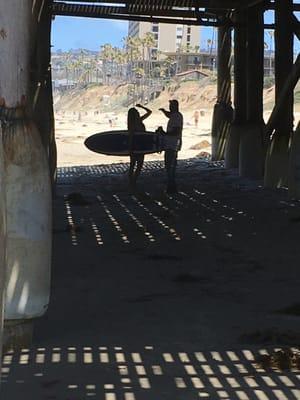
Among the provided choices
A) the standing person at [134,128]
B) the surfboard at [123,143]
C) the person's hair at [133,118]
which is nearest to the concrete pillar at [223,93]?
the surfboard at [123,143]

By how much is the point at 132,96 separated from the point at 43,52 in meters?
95.6

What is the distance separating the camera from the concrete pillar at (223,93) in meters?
23.1

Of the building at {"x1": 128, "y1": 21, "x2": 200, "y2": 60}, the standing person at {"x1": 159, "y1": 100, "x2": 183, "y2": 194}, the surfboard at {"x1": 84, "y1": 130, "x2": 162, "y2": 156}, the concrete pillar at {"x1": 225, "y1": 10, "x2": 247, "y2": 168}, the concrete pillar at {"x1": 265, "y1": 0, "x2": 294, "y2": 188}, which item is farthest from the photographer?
the building at {"x1": 128, "y1": 21, "x2": 200, "y2": 60}

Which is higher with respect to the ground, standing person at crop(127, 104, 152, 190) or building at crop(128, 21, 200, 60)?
building at crop(128, 21, 200, 60)

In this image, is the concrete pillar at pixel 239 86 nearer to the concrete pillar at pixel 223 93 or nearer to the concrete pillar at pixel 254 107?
the concrete pillar at pixel 254 107

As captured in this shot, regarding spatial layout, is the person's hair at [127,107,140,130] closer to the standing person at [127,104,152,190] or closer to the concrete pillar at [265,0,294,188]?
the standing person at [127,104,152,190]

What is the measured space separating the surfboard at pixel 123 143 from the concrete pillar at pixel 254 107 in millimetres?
3023

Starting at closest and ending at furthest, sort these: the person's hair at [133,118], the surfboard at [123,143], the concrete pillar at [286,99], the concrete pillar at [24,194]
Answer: the concrete pillar at [24,194], the person's hair at [133,118], the surfboard at [123,143], the concrete pillar at [286,99]

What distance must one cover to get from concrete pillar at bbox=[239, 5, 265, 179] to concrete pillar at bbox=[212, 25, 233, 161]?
463 cm

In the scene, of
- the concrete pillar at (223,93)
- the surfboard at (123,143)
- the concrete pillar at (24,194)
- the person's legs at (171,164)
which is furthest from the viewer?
the concrete pillar at (223,93)

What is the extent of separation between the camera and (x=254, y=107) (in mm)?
18312

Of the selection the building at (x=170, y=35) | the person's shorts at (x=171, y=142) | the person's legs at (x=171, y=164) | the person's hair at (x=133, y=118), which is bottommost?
the person's legs at (x=171, y=164)

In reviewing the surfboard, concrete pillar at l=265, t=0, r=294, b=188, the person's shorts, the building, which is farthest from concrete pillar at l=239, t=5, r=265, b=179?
the building

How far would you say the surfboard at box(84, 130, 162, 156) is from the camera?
50.5ft
